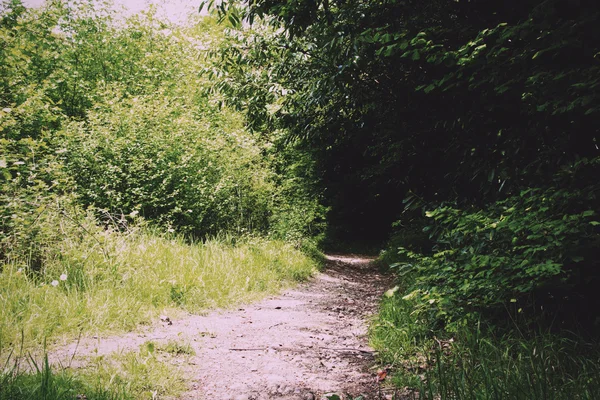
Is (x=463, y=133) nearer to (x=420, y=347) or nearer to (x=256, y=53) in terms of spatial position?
(x=420, y=347)

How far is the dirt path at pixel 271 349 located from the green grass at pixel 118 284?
12.8 inches

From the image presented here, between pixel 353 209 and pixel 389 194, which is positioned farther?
pixel 353 209

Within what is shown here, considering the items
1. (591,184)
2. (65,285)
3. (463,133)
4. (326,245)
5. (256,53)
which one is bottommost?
(326,245)

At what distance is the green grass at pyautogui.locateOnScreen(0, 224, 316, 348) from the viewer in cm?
342

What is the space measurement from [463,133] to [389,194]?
9133mm

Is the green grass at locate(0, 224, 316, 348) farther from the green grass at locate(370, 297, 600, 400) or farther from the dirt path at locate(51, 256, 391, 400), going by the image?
the green grass at locate(370, 297, 600, 400)

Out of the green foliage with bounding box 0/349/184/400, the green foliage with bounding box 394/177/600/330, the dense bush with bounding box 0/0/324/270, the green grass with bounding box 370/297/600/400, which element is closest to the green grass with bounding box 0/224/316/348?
the green foliage with bounding box 0/349/184/400

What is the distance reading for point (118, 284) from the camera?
4.44 meters

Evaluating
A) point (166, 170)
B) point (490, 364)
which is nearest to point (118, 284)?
point (490, 364)

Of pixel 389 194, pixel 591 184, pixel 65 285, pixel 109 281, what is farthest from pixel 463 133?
pixel 389 194

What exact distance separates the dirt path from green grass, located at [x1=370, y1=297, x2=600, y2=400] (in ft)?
1.15

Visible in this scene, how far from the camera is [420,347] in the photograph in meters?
3.25

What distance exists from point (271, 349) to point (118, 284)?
7.15 feet

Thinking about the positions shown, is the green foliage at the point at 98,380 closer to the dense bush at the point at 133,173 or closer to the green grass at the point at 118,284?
the green grass at the point at 118,284
